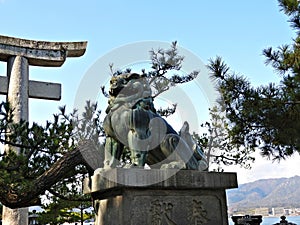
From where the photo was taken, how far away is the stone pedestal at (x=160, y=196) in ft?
11.6

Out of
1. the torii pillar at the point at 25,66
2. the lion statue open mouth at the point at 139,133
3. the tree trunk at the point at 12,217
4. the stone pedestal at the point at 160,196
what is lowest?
the tree trunk at the point at 12,217

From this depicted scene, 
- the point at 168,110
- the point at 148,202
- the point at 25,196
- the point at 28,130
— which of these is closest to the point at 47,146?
the point at 28,130

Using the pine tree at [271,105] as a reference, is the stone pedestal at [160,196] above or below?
below

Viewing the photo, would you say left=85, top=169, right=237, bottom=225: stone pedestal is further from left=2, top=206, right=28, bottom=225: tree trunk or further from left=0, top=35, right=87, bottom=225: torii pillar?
left=0, top=35, right=87, bottom=225: torii pillar

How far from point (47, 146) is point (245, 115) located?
12.0 feet

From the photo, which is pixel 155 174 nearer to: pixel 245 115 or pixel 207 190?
pixel 207 190

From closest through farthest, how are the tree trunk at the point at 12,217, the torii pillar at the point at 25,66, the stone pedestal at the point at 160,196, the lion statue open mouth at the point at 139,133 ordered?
the stone pedestal at the point at 160,196, the lion statue open mouth at the point at 139,133, the tree trunk at the point at 12,217, the torii pillar at the point at 25,66

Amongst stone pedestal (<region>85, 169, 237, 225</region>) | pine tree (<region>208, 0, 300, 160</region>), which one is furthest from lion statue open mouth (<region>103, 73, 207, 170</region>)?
pine tree (<region>208, 0, 300, 160</region>)

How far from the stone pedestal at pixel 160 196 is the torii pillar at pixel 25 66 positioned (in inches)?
174

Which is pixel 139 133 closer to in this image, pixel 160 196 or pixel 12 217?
pixel 160 196

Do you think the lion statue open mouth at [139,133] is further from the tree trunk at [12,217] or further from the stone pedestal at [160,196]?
the tree trunk at [12,217]

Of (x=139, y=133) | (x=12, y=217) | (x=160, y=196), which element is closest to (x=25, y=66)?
(x=12, y=217)

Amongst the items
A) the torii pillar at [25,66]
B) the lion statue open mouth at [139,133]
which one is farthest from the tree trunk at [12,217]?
the lion statue open mouth at [139,133]

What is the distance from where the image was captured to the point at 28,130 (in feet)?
18.9
